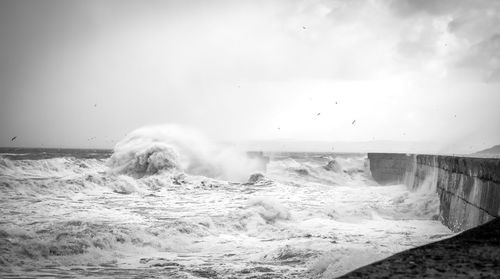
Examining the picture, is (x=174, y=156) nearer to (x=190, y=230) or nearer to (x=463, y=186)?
(x=190, y=230)

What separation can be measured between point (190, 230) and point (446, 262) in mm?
6129

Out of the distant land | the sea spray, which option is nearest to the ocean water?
the sea spray

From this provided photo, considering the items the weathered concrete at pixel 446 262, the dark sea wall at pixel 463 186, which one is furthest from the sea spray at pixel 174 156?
the weathered concrete at pixel 446 262

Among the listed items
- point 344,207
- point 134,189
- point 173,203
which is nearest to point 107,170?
point 134,189

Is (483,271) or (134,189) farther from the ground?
(483,271)

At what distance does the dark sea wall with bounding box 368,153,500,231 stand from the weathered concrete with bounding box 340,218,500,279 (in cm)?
344

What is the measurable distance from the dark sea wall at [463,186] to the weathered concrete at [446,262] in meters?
3.44

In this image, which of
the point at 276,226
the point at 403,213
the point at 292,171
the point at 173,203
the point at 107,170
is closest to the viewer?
the point at 276,226

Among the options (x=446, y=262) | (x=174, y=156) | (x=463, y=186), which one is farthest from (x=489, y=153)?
(x=446, y=262)

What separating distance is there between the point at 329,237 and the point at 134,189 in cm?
952

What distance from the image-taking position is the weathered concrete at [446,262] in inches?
99.3

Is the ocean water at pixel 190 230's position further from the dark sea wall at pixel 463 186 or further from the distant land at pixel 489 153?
the distant land at pixel 489 153

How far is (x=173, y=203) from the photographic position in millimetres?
12727

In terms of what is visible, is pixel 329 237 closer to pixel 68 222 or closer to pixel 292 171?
pixel 68 222
